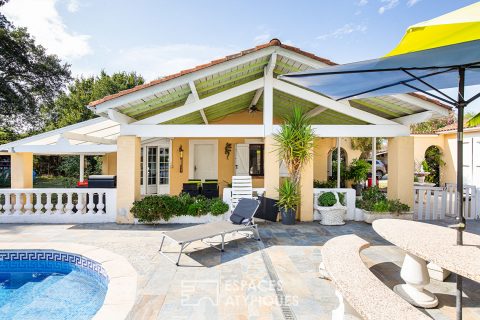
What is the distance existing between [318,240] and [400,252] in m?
1.69

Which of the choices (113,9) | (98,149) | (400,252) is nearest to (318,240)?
(400,252)

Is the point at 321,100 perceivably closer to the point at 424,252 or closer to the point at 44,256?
the point at 424,252

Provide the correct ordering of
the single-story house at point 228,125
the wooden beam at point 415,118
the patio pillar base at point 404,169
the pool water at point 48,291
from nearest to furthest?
1. the pool water at point 48,291
2. the single-story house at point 228,125
3. the wooden beam at point 415,118
4. the patio pillar base at point 404,169

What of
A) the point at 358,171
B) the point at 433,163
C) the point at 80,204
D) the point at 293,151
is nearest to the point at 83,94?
the point at 80,204

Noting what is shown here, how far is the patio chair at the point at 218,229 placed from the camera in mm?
5523

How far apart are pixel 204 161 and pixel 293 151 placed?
6153 millimetres

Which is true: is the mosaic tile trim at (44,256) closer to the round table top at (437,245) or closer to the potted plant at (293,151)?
the potted plant at (293,151)

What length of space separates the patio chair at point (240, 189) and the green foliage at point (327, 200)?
2.11 metres

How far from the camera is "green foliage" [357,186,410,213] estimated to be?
28.1ft

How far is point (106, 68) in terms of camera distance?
2758 centimetres

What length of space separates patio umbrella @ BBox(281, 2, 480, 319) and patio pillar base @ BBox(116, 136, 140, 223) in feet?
18.6

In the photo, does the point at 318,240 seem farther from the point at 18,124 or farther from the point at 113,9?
the point at 18,124

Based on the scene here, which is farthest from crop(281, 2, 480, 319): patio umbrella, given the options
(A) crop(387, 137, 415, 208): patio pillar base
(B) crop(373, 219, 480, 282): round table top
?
(A) crop(387, 137, 415, 208): patio pillar base

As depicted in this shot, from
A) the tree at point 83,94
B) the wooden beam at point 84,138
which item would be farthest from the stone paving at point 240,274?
the tree at point 83,94
